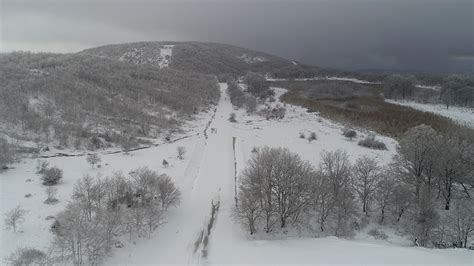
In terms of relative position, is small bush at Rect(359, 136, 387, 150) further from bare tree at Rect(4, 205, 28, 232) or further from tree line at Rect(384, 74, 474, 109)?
tree line at Rect(384, 74, 474, 109)

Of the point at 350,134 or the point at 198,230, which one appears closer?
the point at 198,230

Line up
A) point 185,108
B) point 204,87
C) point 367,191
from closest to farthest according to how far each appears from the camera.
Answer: point 367,191
point 185,108
point 204,87

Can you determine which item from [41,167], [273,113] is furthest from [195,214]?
[273,113]

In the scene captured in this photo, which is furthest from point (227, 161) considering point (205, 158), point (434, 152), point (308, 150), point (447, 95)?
point (447, 95)

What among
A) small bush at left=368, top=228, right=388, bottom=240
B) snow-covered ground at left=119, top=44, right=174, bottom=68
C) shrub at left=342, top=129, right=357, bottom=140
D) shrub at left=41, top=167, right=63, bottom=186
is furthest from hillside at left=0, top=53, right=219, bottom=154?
snow-covered ground at left=119, top=44, right=174, bottom=68

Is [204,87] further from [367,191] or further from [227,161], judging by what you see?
[367,191]

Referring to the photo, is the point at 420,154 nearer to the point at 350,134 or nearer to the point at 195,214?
the point at 195,214
